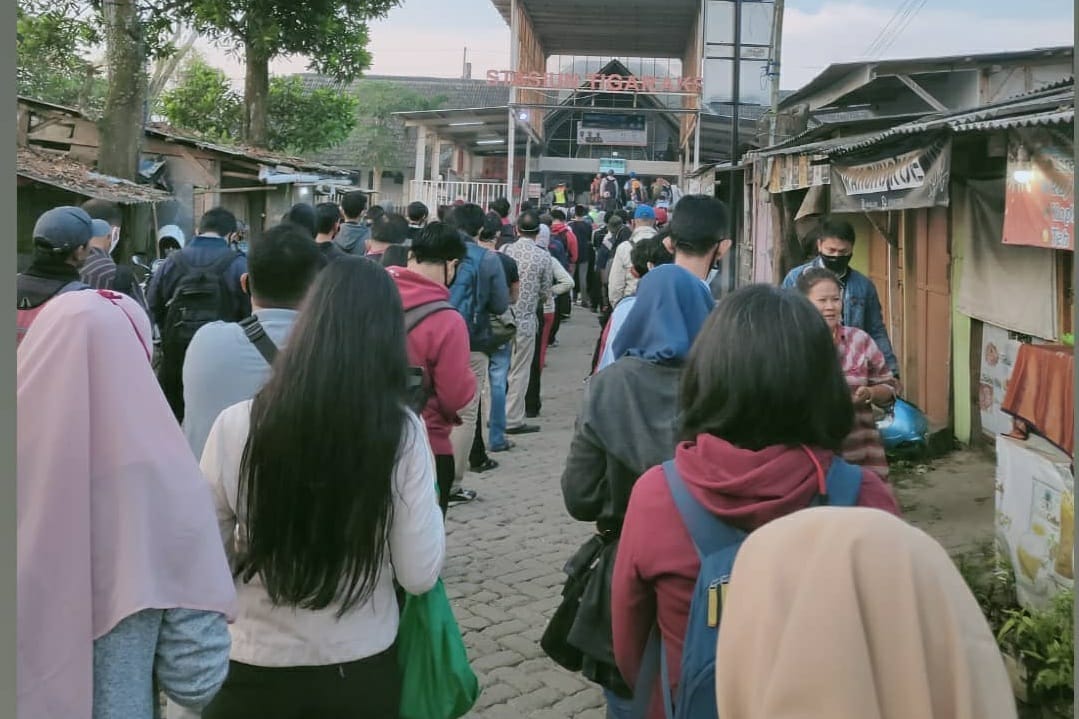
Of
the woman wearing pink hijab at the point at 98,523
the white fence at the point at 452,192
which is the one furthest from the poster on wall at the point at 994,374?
the white fence at the point at 452,192

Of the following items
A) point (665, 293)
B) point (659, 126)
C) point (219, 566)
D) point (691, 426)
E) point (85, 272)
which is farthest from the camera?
point (659, 126)

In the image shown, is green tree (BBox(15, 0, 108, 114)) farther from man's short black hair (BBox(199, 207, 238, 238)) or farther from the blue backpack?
the blue backpack

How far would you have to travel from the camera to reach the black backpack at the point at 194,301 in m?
6.36

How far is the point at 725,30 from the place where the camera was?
104 ft

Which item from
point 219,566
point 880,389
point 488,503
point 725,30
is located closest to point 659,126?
point 725,30

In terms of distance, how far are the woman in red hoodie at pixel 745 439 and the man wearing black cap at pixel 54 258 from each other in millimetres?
3278

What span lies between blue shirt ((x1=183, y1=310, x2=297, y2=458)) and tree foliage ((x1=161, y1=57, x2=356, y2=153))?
2032 cm

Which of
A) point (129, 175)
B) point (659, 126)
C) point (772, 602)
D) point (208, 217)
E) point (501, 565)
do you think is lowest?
point (501, 565)

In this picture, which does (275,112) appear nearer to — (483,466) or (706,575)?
(483,466)

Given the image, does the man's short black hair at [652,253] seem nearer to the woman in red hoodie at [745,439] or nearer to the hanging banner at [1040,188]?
the hanging banner at [1040,188]

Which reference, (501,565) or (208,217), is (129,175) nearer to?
(208,217)

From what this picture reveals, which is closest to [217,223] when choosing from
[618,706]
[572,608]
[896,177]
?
[572,608]

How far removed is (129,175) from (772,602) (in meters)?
13.9

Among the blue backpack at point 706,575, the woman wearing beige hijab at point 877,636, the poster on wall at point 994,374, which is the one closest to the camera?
the woman wearing beige hijab at point 877,636
